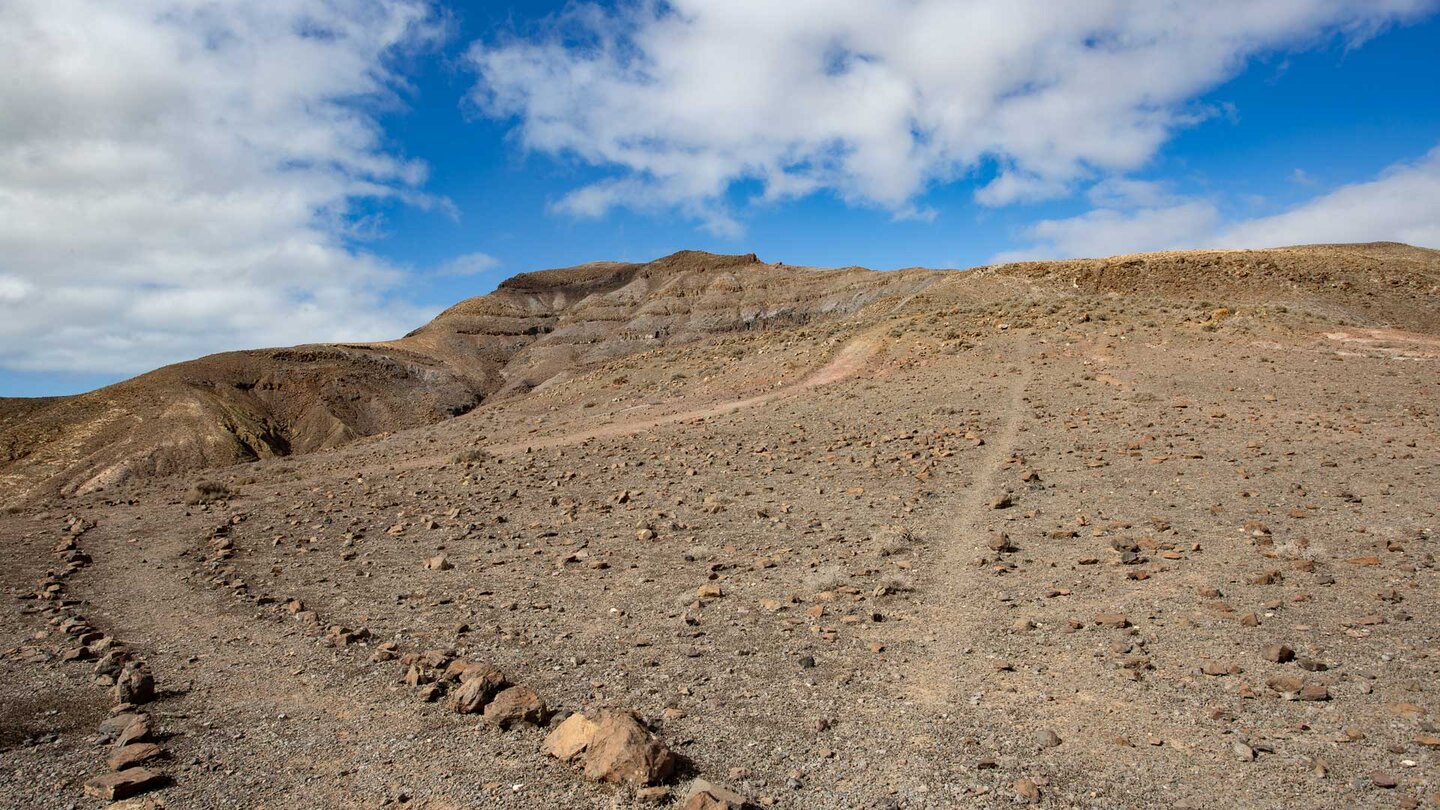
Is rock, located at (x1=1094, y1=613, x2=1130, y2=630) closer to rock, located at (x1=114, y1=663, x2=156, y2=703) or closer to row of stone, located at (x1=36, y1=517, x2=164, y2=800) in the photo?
row of stone, located at (x1=36, y1=517, x2=164, y2=800)

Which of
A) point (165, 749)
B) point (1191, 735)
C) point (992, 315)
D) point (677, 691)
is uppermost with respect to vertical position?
point (992, 315)

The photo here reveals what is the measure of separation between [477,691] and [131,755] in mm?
2097

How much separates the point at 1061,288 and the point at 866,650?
3408 cm

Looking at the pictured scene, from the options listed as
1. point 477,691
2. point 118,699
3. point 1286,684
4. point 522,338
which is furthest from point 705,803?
point 522,338

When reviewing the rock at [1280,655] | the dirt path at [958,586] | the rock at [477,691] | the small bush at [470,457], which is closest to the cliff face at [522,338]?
the small bush at [470,457]

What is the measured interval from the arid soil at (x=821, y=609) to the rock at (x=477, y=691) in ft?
0.25

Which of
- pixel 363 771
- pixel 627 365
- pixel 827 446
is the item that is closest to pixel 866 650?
pixel 363 771

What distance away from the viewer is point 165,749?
490 centimetres

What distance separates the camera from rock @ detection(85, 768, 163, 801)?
4348 millimetres

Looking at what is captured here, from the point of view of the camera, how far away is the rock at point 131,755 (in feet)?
15.2

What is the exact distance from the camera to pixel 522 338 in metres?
76.6

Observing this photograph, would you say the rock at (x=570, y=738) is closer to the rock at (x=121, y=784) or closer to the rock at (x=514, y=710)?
the rock at (x=514, y=710)

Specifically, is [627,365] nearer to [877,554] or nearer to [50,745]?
[877,554]

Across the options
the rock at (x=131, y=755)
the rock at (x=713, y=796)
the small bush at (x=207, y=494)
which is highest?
the small bush at (x=207, y=494)
